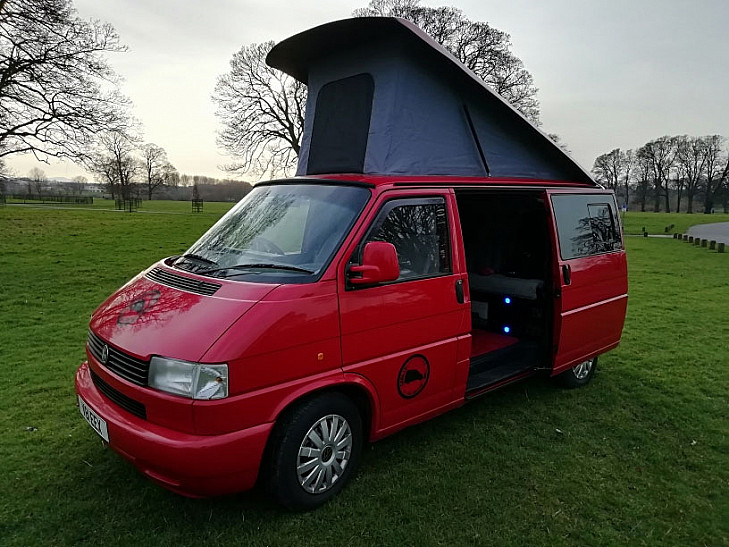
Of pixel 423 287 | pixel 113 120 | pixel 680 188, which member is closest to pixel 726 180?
pixel 680 188

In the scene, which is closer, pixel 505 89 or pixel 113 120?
pixel 113 120

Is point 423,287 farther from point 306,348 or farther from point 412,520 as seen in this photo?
point 412,520

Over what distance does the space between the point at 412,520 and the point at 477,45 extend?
96.4ft

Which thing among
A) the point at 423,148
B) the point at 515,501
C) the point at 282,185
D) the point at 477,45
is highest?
the point at 477,45

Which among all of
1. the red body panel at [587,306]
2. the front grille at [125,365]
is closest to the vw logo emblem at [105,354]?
the front grille at [125,365]

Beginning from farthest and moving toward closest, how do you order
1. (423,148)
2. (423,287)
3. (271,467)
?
1. (423,148)
2. (423,287)
3. (271,467)

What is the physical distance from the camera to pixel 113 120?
16.8m

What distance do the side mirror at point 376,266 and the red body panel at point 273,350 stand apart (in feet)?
0.44

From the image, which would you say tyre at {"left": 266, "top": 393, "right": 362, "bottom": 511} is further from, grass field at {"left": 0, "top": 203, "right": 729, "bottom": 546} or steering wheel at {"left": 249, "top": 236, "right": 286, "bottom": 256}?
steering wheel at {"left": 249, "top": 236, "right": 286, "bottom": 256}

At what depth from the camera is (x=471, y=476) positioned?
3.74 m

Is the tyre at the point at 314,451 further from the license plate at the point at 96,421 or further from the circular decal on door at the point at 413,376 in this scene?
the license plate at the point at 96,421

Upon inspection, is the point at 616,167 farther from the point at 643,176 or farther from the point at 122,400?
the point at 122,400

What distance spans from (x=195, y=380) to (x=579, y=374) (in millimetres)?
4487

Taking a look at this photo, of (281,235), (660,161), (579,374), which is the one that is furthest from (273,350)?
(660,161)
